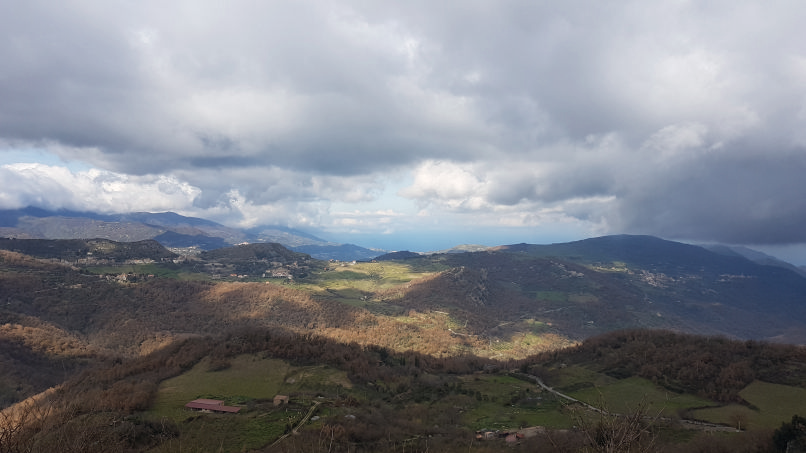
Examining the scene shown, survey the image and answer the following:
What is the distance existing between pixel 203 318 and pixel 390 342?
71.9 m

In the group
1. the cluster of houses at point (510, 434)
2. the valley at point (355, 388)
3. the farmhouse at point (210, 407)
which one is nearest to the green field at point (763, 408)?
the valley at point (355, 388)

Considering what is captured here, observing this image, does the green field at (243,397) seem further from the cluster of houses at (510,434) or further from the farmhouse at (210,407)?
the cluster of houses at (510,434)

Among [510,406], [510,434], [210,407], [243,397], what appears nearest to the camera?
[510,434]

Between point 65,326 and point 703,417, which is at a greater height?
point 703,417

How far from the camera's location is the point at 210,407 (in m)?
41.7

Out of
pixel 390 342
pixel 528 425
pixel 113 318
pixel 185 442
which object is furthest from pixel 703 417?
pixel 113 318

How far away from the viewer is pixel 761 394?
45656mm

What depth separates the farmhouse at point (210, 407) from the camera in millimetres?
40875

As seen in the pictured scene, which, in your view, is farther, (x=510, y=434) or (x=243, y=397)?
(x=243, y=397)

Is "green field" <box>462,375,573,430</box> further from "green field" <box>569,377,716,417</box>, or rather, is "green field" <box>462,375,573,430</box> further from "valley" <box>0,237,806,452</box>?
"green field" <box>569,377,716,417</box>

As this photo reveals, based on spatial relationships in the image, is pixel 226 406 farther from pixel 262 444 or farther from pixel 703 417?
pixel 703 417

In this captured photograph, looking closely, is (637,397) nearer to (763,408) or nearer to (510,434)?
(763,408)

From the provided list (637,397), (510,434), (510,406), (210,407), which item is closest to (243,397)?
(210,407)

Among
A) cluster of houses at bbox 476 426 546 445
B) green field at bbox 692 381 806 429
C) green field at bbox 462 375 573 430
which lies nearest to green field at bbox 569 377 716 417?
green field at bbox 692 381 806 429
